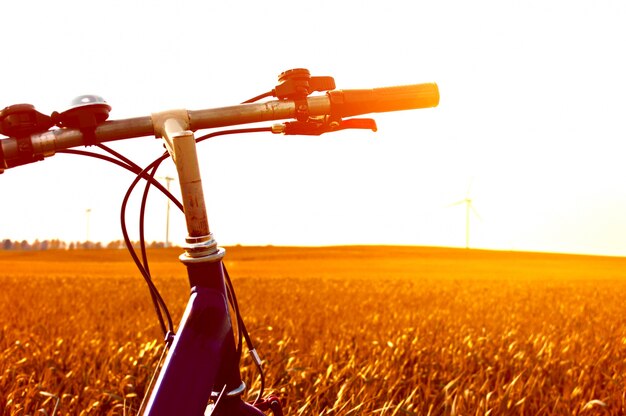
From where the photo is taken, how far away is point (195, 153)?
185cm

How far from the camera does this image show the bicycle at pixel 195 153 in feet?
6.08

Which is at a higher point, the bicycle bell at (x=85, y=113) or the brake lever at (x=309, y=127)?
the bicycle bell at (x=85, y=113)

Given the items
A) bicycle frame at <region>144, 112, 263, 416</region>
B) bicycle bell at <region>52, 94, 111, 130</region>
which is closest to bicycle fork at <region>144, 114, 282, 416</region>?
bicycle frame at <region>144, 112, 263, 416</region>

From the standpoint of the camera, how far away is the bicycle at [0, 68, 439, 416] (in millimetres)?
1854

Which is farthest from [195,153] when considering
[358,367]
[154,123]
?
[358,367]

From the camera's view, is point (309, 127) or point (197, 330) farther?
point (309, 127)

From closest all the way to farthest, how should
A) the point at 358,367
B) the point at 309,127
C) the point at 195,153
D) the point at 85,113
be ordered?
the point at 195,153 → the point at 85,113 → the point at 309,127 → the point at 358,367

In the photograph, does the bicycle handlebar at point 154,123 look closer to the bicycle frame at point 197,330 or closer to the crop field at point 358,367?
the bicycle frame at point 197,330

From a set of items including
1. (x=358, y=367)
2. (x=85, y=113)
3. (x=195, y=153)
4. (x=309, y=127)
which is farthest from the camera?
(x=358, y=367)

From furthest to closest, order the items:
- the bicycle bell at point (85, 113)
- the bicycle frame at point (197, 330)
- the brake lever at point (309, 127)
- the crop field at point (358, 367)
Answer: the crop field at point (358, 367) → the brake lever at point (309, 127) → the bicycle bell at point (85, 113) → the bicycle frame at point (197, 330)

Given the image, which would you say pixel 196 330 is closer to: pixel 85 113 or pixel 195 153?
pixel 195 153

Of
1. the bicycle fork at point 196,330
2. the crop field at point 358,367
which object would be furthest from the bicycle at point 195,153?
the crop field at point 358,367

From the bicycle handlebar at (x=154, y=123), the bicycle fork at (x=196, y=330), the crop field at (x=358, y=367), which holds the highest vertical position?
the bicycle handlebar at (x=154, y=123)

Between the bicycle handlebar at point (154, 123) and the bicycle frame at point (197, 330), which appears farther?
the bicycle handlebar at point (154, 123)
